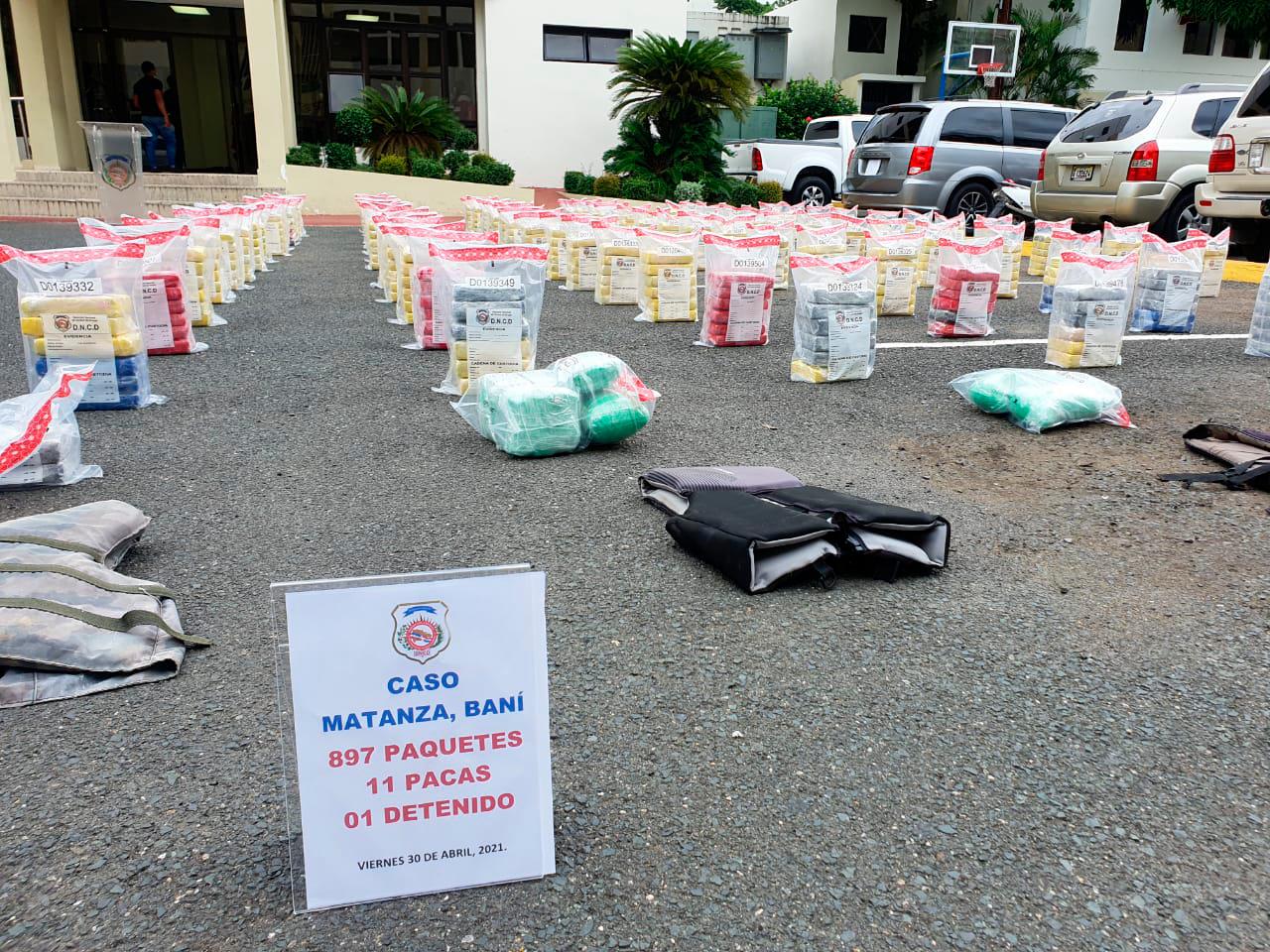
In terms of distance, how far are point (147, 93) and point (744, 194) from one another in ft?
41.9

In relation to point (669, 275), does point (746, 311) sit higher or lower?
lower

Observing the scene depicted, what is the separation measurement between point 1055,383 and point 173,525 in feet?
13.8

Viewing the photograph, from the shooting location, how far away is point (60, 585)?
2684 mm

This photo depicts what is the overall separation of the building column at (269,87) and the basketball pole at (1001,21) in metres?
20.6

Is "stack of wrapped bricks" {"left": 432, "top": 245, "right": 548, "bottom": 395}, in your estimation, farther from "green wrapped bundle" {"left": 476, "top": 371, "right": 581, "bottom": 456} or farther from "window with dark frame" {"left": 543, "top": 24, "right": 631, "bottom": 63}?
"window with dark frame" {"left": 543, "top": 24, "right": 631, "bottom": 63}

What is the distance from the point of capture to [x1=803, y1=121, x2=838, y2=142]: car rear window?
2019 cm

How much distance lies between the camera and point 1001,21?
33.2 metres

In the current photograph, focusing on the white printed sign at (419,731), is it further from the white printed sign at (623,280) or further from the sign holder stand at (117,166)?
the sign holder stand at (117,166)

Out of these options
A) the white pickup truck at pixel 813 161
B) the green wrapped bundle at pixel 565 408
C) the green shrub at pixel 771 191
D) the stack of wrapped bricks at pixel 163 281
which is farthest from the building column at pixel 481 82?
the green wrapped bundle at pixel 565 408

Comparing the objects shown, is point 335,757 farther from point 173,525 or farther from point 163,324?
point 163,324

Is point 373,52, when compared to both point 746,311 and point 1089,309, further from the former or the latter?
point 1089,309

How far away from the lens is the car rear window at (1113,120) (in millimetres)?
11180

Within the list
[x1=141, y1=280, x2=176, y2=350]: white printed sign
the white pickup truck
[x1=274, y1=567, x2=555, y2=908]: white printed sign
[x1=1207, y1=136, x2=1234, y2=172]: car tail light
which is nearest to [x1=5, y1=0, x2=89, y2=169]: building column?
the white pickup truck

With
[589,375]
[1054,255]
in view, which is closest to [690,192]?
[1054,255]
